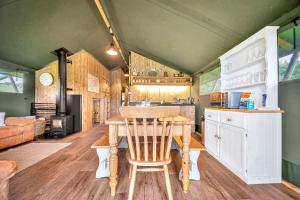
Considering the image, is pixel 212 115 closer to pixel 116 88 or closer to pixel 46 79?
pixel 46 79

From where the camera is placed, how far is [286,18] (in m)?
1.81

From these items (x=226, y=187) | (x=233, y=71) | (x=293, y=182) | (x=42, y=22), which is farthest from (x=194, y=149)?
(x=42, y=22)

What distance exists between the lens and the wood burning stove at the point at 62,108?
4227 mm

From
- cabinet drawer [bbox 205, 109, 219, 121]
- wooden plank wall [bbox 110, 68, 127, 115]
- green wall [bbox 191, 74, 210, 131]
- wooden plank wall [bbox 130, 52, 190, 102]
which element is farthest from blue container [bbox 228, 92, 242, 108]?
wooden plank wall [bbox 110, 68, 127, 115]

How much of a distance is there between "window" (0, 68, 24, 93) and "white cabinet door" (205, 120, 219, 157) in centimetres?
584

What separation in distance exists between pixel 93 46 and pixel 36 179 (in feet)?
15.8

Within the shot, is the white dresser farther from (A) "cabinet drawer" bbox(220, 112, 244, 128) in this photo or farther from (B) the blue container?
(B) the blue container

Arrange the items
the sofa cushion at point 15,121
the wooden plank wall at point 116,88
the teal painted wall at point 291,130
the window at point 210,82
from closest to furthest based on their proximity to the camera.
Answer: the teal painted wall at point 291,130
the sofa cushion at point 15,121
the window at point 210,82
the wooden plank wall at point 116,88

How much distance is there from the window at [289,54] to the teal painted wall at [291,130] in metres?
0.13

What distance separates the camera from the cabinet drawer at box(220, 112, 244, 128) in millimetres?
1854

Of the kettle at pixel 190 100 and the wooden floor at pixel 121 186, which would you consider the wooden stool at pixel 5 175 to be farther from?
the kettle at pixel 190 100

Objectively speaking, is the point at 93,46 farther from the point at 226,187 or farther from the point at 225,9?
the point at 226,187

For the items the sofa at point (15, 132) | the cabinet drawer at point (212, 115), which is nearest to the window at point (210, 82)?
the cabinet drawer at point (212, 115)

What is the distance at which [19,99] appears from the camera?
4742 millimetres
